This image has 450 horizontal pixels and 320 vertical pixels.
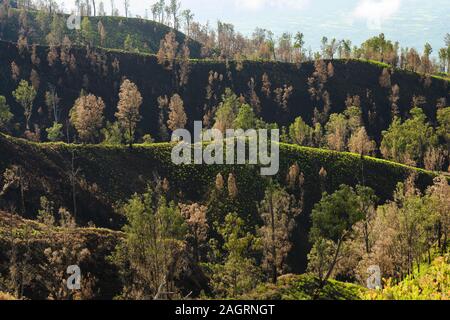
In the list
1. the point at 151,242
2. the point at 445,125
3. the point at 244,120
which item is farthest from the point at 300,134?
the point at 151,242

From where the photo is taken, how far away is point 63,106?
7180 inches

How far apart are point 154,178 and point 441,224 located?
225 feet

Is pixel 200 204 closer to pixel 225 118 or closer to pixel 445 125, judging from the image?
pixel 225 118

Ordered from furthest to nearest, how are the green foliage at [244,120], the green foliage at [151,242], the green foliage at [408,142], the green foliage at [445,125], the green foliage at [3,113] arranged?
1. the green foliage at [445,125]
2. the green foliage at [408,142]
3. the green foliage at [244,120]
4. the green foliage at [3,113]
5. the green foliage at [151,242]

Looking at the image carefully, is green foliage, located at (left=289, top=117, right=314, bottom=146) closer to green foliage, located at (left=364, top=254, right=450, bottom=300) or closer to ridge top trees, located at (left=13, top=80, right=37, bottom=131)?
ridge top trees, located at (left=13, top=80, right=37, bottom=131)

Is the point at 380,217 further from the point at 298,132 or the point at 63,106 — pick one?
the point at 63,106

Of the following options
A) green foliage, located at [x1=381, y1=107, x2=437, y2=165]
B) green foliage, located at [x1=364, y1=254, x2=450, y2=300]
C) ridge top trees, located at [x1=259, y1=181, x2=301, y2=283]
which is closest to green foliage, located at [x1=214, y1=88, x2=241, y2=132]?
ridge top trees, located at [x1=259, y1=181, x2=301, y2=283]

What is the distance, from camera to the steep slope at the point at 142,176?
329 feet

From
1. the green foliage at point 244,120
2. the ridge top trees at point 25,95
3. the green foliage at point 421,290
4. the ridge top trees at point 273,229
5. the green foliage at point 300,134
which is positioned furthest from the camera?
the green foliage at point 300,134

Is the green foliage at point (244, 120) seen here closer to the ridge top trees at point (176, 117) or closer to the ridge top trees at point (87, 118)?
the ridge top trees at point (176, 117)

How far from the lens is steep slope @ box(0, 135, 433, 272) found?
10019 centimetres

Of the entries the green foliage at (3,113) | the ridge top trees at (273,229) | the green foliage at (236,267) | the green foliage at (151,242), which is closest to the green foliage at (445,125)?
the ridge top trees at (273,229)
